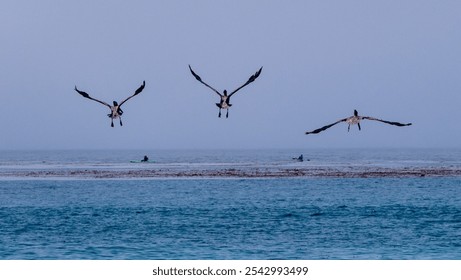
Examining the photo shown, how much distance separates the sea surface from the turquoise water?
0.20ft

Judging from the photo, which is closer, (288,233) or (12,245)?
(12,245)

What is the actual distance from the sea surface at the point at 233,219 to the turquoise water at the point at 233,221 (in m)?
0.06

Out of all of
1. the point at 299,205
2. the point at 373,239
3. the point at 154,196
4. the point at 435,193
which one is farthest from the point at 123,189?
the point at 373,239

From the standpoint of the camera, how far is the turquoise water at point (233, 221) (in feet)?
134

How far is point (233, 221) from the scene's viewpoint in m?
53.0

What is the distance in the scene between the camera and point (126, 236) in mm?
45875

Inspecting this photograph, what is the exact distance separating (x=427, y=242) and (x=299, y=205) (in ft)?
71.1

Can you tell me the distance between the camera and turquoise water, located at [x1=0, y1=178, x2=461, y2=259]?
4084cm

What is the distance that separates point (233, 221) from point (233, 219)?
4.41 ft

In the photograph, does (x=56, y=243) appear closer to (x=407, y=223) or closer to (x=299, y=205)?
(x=407, y=223)

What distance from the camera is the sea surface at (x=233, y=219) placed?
40.9 meters

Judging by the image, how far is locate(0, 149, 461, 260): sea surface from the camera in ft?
134

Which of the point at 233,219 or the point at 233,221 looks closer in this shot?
the point at 233,221

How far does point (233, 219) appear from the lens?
5438 centimetres
